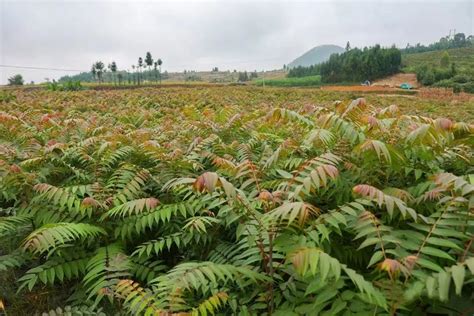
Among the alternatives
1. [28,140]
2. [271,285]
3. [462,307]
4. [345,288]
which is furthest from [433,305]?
[28,140]

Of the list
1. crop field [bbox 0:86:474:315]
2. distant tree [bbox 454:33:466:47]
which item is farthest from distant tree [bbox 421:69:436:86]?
distant tree [bbox 454:33:466:47]

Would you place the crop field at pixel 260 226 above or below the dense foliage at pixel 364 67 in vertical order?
below

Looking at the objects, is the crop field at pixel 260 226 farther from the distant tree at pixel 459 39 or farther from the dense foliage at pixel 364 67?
the distant tree at pixel 459 39

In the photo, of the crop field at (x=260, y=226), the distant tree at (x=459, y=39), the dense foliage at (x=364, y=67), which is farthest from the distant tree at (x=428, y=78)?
the distant tree at (x=459, y=39)

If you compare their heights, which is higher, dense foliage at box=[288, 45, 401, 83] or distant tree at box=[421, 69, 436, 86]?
dense foliage at box=[288, 45, 401, 83]

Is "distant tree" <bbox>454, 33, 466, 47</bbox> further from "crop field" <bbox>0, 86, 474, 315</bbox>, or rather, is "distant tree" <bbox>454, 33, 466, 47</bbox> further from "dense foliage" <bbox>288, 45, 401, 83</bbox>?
"crop field" <bbox>0, 86, 474, 315</bbox>

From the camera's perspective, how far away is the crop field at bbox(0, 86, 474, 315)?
2.07 meters

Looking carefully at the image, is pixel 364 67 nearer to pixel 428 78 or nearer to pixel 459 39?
pixel 428 78

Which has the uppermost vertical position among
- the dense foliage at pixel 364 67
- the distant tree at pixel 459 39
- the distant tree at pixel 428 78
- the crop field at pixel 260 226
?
the distant tree at pixel 459 39

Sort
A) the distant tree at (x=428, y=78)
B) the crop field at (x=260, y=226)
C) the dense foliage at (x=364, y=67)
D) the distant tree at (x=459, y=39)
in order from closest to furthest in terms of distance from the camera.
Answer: the crop field at (x=260, y=226) < the distant tree at (x=428, y=78) < the dense foliage at (x=364, y=67) < the distant tree at (x=459, y=39)

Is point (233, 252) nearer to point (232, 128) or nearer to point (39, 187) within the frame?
point (39, 187)

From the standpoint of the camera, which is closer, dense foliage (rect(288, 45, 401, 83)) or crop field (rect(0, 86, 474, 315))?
crop field (rect(0, 86, 474, 315))

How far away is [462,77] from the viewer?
75438 millimetres

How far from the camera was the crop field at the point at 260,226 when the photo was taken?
6.80 feet
